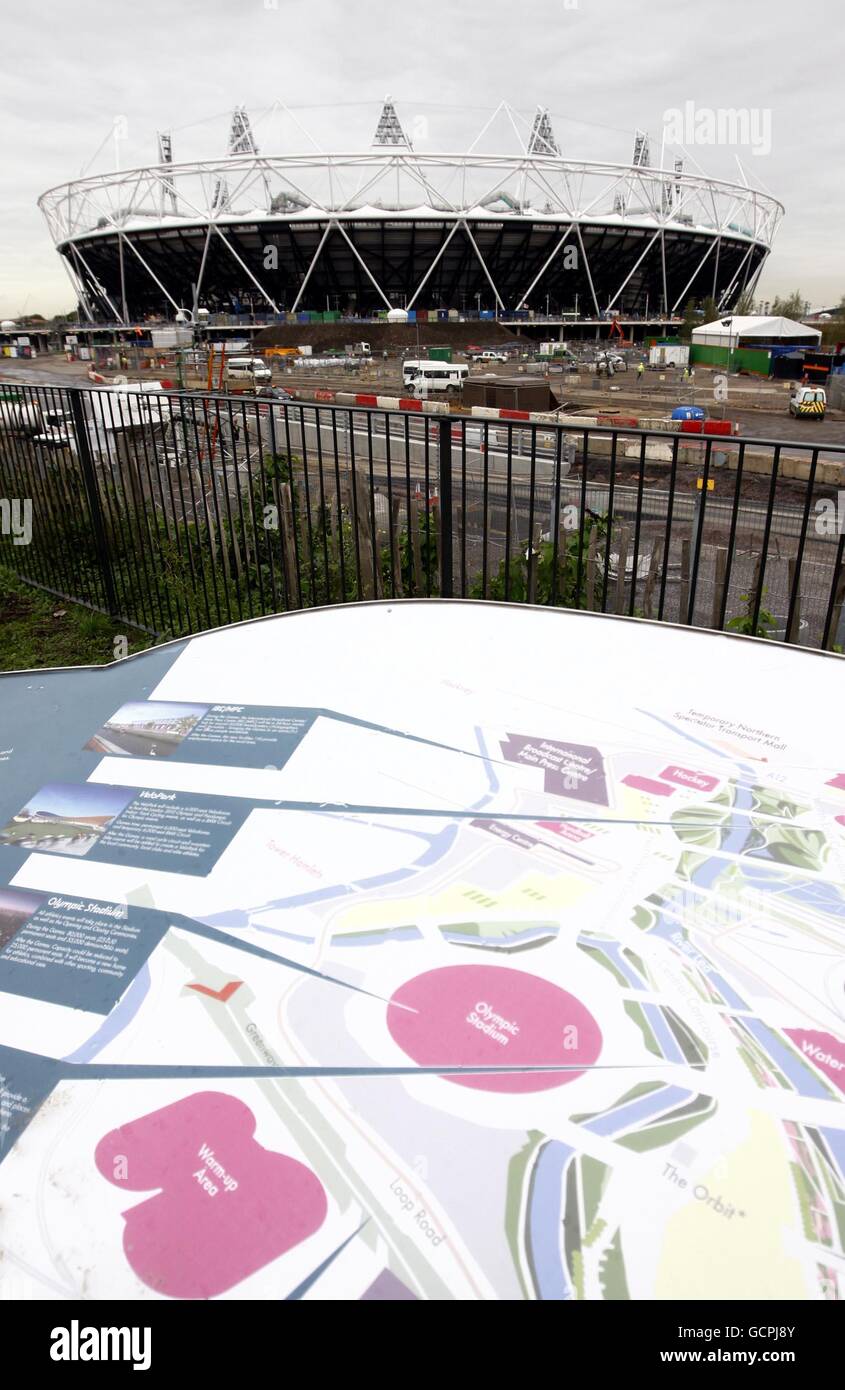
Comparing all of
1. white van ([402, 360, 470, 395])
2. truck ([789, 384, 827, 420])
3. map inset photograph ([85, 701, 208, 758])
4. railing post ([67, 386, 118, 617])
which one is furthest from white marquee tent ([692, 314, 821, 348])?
map inset photograph ([85, 701, 208, 758])

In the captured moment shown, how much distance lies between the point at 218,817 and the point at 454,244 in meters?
62.9

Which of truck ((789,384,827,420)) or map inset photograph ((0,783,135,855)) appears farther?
truck ((789,384,827,420))

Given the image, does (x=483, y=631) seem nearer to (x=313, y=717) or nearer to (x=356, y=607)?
(x=356, y=607)

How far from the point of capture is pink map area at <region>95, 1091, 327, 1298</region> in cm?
92

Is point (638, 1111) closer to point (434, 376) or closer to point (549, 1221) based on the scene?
point (549, 1221)

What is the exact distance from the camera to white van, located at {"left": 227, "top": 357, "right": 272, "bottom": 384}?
1201 inches

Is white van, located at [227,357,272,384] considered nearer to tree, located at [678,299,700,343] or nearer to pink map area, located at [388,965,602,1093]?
pink map area, located at [388,965,602,1093]

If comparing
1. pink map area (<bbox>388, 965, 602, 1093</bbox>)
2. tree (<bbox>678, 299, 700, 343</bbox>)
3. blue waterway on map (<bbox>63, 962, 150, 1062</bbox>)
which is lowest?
blue waterway on map (<bbox>63, 962, 150, 1062</bbox>)

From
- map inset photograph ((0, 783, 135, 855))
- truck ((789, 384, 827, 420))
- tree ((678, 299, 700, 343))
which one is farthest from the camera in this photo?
Result: tree ((678, 299, 700, 343))

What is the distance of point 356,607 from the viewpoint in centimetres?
295

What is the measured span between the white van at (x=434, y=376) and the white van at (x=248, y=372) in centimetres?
604

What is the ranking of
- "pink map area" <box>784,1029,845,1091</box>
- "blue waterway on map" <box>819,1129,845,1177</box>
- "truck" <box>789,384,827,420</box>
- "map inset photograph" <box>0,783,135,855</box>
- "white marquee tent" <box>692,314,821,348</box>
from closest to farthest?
1. "blue waterway on map" <box>819,1129,845,1177</box>
2. "pink map area" <box>784,1029,845,1091</box>
3. "map inset photograph" <box>0,783,135,855</box>
4. "truck" <box>789,384,827,420</box>
5. "white marquee tent" <box>692,314,821,348</box>

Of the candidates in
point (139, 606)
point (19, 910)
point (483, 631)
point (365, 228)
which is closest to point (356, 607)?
point (483, 631)

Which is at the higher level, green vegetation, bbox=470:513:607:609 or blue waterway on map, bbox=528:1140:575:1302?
blue waterway on map, bbox=528:1140:575:1302
